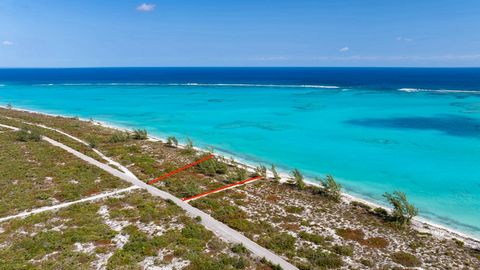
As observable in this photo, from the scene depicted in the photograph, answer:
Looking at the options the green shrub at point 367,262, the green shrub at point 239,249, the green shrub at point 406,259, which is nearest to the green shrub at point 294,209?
the green shrub at point 239,249

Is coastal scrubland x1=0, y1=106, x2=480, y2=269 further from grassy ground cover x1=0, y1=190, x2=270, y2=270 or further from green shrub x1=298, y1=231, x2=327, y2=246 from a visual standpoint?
grassy ground cover x1=0, y1=190, x2=270, y2=270

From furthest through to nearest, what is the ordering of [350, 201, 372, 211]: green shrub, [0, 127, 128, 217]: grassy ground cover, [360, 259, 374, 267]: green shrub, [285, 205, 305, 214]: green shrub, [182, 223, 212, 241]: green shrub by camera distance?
1. [350, 201, 372, 211]: green shrub
2. [0, 127, 128, 217]: grassy ground cover
3. [285, 205, 305, 214]: green shrub
4. [182, 223, 212, 241]: green shrub
5. [360, 259, 374, 267]: green shrub

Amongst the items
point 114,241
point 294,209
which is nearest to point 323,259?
point 294,209

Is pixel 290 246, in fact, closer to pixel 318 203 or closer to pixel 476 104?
pixel 318 203

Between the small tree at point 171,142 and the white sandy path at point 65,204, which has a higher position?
the small tree at point 171,142

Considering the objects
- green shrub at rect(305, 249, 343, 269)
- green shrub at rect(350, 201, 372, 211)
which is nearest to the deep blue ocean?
green shrub at rect(350, 201, 372, 211)

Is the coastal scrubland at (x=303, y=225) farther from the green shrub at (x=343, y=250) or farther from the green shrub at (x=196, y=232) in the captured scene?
the green shrub at (x=196, y=232)

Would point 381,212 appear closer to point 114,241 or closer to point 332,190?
point 332,190
